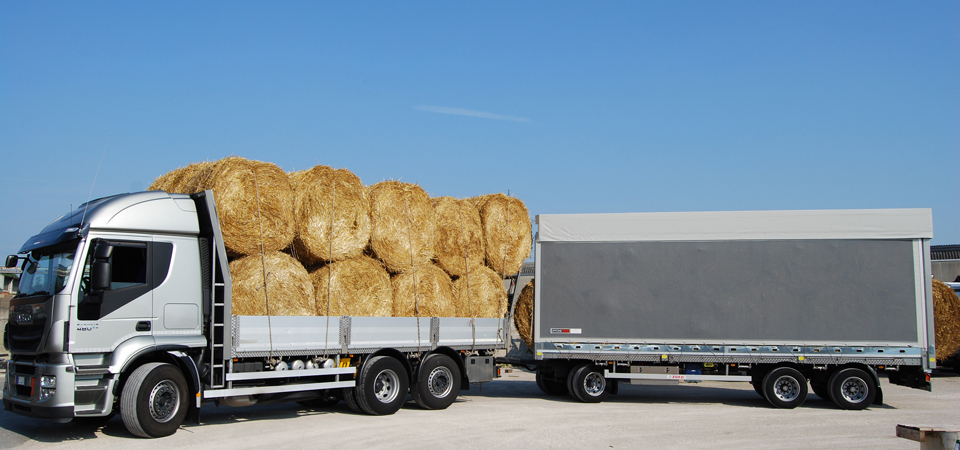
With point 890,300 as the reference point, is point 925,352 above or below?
below

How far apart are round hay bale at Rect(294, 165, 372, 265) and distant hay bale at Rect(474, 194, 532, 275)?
2.80 m

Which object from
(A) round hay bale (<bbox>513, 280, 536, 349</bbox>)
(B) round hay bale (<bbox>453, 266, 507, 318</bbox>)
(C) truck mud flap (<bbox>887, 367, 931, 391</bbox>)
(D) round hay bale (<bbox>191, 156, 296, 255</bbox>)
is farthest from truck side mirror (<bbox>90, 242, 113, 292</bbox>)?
(C) truck mud flap (<bbox>887, 367, 931, 391</bbox>)

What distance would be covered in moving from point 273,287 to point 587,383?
19.6ft

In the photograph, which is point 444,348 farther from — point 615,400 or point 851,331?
point 851,331

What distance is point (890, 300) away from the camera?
12.4 metres

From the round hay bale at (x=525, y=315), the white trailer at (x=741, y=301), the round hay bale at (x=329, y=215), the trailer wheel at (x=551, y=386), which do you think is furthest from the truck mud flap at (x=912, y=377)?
the round hay bale at (x=329, y=215)

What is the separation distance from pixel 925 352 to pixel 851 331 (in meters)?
1.12

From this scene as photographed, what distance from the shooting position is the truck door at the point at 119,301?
26.9 ft

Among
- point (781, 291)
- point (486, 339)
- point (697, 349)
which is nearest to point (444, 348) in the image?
point (486, 339)

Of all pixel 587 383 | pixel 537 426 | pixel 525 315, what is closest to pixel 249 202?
pixel 537 426

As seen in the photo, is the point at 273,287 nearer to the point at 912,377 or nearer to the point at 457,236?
the point at 457,236

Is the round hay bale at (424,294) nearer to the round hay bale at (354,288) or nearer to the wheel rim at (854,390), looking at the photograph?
the round hay bale at (354,288)

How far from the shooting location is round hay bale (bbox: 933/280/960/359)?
15.4 m

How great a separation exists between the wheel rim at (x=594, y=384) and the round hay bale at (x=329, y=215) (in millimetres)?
4698
